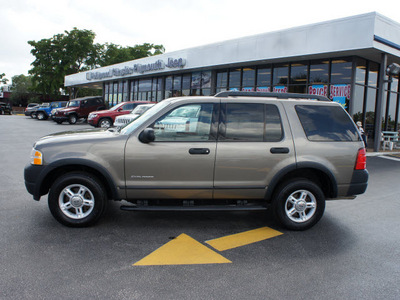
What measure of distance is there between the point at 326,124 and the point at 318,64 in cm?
1302

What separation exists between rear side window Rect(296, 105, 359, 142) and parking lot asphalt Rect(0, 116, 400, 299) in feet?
4.16

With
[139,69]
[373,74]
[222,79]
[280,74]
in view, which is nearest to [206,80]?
[222,79]

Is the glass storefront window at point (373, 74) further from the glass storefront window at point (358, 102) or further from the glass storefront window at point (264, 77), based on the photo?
the glass storefront window at point (264, 77)

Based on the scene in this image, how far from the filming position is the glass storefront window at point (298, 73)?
1698 cm

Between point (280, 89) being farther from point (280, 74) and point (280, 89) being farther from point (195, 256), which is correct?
point (195, 256)

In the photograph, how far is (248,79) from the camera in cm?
1964

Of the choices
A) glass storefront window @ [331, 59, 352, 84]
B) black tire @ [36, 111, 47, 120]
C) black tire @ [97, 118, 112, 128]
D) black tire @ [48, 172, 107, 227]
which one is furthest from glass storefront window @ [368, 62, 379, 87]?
black tire @ [36, 111, 47, 120]

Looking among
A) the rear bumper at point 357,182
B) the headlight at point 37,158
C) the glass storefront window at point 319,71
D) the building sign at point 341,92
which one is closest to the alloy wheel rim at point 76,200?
the headlight at point 37,158

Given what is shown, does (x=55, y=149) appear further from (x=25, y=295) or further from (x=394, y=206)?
(x=394, y=206)

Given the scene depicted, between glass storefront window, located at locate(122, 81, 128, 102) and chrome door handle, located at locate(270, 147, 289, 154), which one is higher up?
glass storefront window, located at locate(122, 81, 128, 102)

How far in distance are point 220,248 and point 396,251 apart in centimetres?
207

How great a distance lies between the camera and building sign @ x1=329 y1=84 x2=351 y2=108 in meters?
15.6

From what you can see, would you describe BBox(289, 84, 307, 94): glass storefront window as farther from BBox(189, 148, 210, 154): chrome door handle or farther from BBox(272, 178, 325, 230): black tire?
BBox(189, 148, 210, 154): chrome door handle

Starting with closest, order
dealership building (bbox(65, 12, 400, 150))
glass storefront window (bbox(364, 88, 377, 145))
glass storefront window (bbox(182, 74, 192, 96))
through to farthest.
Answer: dealership building (bbox(65, 12, 400, 150)) → glass storefront window (bbox(364, 88, 377, 145)) → glass storefront window (bbox(182, 74, 192, 96))
